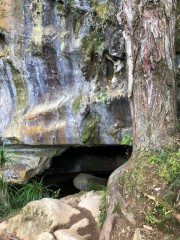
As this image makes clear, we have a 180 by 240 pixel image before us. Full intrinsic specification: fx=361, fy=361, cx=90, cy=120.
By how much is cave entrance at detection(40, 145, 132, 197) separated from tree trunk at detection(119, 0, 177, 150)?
13.0ft

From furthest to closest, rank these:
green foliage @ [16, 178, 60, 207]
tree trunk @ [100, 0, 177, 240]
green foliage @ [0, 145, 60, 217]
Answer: green foliage @ [16, 178, 60, 207] < green foliage @ [0, 145, 60, 217] < tree trunk @ [100, 0, 177, 240]

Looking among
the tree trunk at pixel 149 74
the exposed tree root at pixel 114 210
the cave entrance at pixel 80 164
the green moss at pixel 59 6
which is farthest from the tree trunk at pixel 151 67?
the cave entrance at pixel 80 164

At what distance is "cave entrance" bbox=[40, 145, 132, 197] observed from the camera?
8172 millimetres

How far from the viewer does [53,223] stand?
14.5 feet

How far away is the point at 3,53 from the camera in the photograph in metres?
6.76

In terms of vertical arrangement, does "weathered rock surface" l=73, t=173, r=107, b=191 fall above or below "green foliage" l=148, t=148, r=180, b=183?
below

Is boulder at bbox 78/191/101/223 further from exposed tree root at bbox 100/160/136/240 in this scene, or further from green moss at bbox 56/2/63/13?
green moss at bbox 56/2/63/13

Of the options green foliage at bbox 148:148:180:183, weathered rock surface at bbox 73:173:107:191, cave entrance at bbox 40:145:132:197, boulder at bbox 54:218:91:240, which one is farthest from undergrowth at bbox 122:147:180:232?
cave entrance at bbox 40:145:132:197

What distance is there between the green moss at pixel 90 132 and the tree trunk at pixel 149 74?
2.13 m

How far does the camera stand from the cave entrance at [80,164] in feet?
26.8

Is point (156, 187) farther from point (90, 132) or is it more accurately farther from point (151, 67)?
point (90, 132)

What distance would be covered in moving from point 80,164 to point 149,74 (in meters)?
4.98

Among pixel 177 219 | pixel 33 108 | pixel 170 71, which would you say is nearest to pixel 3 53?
pixel 33 108

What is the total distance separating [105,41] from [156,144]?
2306mm
